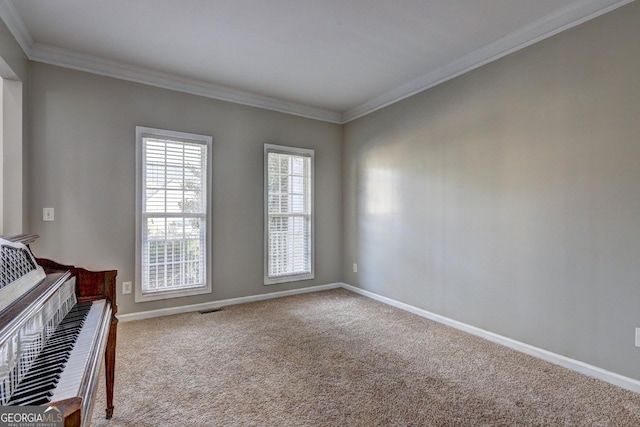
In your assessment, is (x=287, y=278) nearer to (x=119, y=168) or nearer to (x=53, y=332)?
(x=119, y=168)

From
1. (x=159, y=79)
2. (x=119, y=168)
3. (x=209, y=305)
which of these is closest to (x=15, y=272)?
(x=119, y=168)

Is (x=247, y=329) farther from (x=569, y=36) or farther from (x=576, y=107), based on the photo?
(x=569, y=36)

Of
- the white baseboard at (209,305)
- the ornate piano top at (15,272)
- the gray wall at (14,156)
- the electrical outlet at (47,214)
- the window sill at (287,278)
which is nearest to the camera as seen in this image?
the ornate piano top at (15,272)

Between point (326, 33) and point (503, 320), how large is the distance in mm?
2942

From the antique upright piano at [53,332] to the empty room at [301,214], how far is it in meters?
0.01

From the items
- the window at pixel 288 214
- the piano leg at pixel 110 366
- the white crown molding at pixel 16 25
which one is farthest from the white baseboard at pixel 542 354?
the white crown molding at pixel 16 25

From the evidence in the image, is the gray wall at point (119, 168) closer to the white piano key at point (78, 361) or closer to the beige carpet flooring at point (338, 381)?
the beige carpet flooring at point (338, 381)

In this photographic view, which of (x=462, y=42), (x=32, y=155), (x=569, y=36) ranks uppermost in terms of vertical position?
(x=462, y=42)

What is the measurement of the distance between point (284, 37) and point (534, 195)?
8.16 ft

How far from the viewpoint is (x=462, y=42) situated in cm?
285

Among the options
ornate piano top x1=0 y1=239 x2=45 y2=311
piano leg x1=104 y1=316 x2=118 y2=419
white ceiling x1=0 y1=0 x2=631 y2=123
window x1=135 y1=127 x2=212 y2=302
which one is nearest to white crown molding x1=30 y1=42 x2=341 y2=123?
white ceiling x1=0 y1=0 x2=631 y2=123

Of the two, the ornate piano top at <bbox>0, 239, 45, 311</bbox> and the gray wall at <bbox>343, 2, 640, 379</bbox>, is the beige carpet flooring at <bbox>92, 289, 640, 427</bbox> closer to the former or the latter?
the gray wall at <bbox>343, 2, 640, 379</bbox>

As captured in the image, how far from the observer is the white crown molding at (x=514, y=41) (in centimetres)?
229

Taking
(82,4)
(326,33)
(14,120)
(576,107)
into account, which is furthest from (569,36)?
(14,120)
